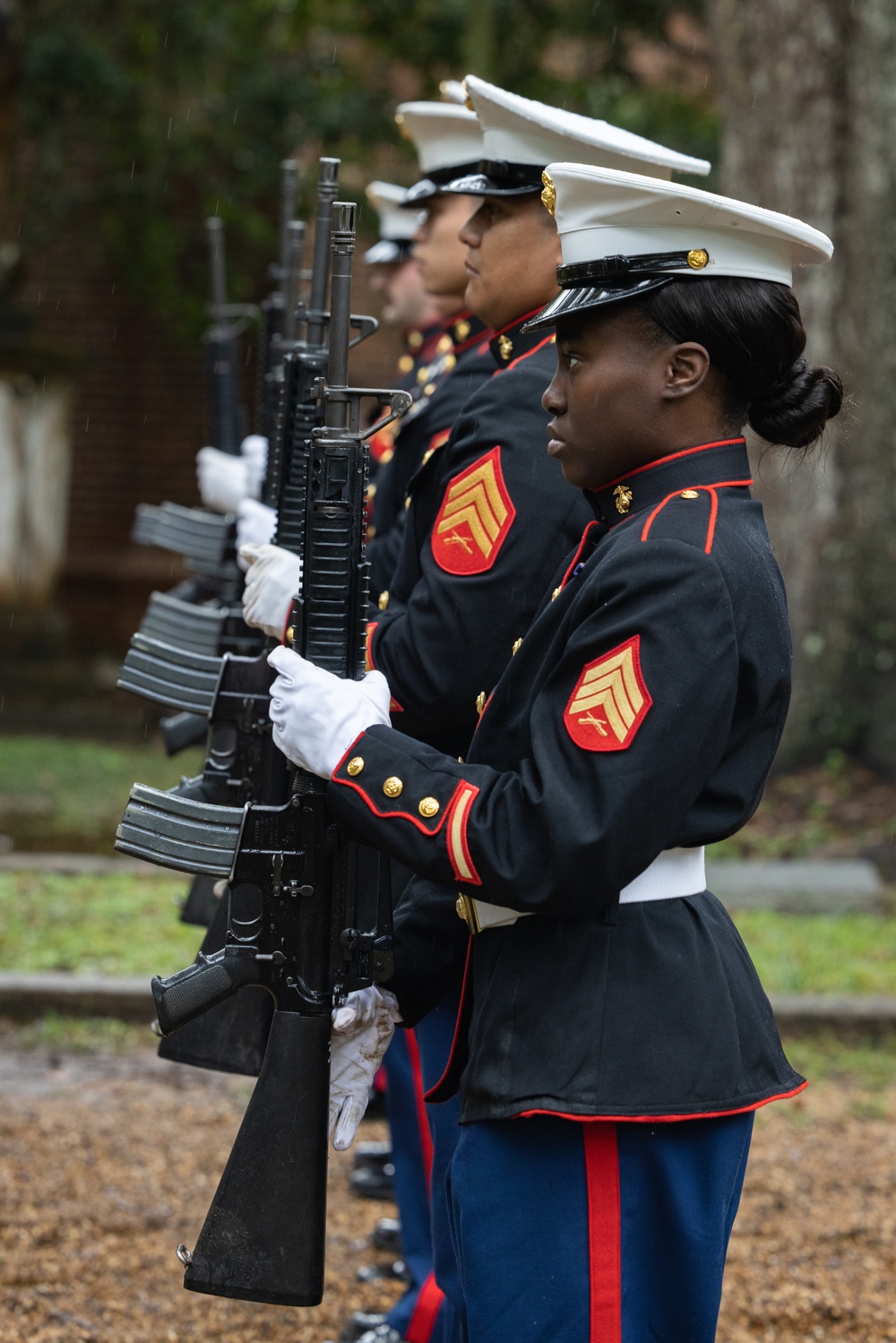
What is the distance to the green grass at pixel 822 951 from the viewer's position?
556 cm

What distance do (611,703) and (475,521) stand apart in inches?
29.2

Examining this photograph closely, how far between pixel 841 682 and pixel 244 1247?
20.4 feet

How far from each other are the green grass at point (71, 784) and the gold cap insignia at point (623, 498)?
5150 mm

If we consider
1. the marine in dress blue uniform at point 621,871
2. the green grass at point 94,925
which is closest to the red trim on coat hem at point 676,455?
the marine in dress blue uniform at point 621,871

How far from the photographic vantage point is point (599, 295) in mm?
2002

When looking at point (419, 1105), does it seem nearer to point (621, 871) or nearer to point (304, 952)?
point (304, 952)

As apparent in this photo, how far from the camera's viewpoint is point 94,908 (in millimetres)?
6230

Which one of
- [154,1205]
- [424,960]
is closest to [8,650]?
[154,1205]

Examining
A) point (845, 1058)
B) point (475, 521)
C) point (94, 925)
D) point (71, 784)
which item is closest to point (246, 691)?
point (475, 521)

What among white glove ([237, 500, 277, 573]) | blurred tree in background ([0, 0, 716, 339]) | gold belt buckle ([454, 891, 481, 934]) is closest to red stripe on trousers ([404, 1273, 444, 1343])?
gold belt buckle ([454, 891, 481, 934])

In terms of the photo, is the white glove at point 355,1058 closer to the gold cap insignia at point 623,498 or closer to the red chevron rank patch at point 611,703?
the red chevron rank patch at point 611,703

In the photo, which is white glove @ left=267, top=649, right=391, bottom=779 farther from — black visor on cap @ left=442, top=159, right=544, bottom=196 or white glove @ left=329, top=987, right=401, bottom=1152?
black visor on cap @ left=442, top=159, right=544, bottom=196

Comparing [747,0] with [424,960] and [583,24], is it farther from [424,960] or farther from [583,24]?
[424,960]

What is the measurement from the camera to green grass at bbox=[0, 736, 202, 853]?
766cm
